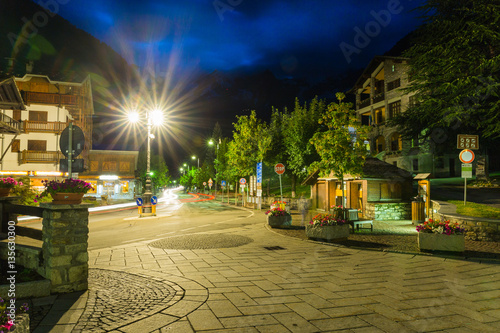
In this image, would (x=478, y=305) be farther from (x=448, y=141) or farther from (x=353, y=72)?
(x=353, y=72)

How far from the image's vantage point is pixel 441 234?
8.97 m

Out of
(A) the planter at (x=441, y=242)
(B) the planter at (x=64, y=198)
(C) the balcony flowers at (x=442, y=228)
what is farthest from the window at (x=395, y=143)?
(B) the planter at (x=64, y=198)

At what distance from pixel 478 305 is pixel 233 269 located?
4.57m

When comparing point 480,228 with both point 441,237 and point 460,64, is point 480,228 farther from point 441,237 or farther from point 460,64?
point 460,64

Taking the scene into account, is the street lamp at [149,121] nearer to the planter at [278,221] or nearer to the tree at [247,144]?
the planter at [278,221]

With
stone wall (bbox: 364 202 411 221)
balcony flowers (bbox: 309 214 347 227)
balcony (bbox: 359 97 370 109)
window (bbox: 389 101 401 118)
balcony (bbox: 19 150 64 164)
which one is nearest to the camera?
balcony flowers (bbox: 309 214 347 227)

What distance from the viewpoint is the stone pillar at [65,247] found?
17.2 ft

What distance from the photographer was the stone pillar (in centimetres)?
523

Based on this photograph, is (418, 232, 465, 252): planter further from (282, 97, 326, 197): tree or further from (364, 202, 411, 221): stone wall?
(282, 97, 326, 197): tree

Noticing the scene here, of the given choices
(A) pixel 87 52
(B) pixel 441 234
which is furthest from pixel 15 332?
(A) pixel 87 52

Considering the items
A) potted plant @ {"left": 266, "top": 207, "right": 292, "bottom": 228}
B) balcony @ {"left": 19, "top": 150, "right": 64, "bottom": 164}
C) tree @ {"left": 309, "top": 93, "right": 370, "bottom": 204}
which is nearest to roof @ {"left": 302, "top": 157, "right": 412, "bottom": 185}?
tree @ {"left": 309, "top": 93, "right": 370, "bottom": 204}

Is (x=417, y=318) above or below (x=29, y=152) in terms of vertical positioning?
below

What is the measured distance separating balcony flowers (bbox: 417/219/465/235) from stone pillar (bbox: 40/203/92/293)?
8.88 metres

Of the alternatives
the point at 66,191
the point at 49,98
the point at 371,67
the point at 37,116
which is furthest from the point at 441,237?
the point at 49,98
